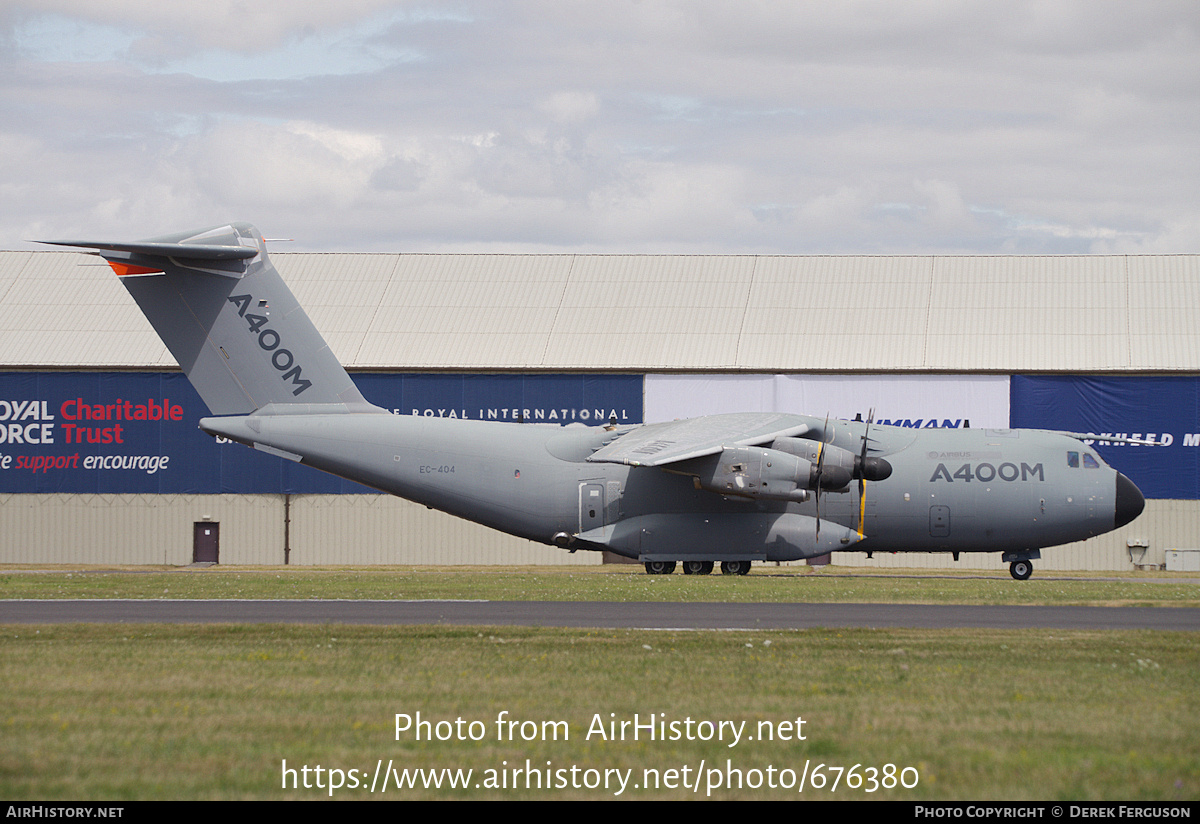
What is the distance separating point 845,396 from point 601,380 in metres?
10.2

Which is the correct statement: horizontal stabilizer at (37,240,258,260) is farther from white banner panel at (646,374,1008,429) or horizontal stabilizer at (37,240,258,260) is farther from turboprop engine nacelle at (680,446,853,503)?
white banner panel at (646,374,1008,429)

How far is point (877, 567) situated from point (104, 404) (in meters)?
33.4

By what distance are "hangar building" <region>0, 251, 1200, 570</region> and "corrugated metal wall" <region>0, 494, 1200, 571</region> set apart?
0.09 metres

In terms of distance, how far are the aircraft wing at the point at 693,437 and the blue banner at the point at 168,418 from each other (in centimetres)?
1694

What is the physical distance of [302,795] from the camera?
8.90m

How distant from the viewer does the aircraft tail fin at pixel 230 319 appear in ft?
104

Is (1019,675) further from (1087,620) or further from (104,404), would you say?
(104,404)

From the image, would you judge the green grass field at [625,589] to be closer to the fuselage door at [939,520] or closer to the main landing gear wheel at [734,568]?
the main landing gear wheel at [734,568]

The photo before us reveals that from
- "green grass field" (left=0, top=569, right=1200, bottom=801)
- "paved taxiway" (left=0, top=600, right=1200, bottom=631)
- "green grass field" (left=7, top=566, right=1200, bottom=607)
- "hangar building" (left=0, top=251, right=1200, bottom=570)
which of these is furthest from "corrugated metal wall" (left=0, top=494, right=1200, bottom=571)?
"green grass field" (left=0, top=569, right=1200, bottom=801)

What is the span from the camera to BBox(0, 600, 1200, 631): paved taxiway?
20703mm

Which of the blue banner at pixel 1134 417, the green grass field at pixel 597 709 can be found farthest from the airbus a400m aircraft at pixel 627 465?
the blue banner at pixel 1134 417

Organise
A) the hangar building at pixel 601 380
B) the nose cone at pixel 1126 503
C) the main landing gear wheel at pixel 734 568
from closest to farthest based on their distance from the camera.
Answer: the nose cone at pixel 1126 503
the main landing gear wheel at pixel 734 568
the hangar building at pixel 601 380

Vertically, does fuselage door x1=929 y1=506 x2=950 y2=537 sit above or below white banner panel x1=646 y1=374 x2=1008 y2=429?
below
